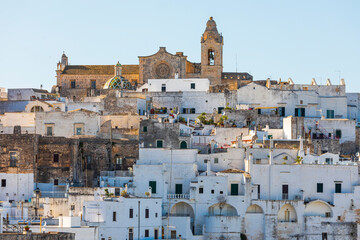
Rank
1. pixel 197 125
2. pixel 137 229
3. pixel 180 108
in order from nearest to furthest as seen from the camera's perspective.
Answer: pixel 137 229 < pixel 197 125 < pixel 180 108

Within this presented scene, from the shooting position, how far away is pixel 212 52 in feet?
252

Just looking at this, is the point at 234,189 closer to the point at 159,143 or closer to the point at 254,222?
the point at 254,222

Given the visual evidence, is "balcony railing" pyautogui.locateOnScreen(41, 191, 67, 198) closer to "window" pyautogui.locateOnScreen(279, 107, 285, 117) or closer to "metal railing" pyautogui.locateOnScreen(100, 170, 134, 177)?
"metal railing" pyautogui.locateOnScreen(100, 170, 134, 177)

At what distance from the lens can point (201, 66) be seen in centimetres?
7619

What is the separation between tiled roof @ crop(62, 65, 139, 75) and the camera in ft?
254

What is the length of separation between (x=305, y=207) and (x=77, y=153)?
13875mm

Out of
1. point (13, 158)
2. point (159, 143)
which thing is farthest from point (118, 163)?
point (13, 158)

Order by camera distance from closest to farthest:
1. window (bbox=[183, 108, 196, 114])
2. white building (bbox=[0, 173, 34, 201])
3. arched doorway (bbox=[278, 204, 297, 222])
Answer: white building (bbox=[0, 173, 34, 201])
arched doorway (bbox=[278, 204, 297, 222])
window (bbox=[183, 108, 196, 114])

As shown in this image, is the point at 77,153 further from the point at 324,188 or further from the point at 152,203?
the point at 324,188

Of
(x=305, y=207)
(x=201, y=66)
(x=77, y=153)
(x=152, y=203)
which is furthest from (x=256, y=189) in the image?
(x=201, y=66)

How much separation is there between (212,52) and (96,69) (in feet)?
32.4

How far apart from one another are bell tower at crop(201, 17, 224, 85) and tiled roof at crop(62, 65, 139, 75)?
582cm

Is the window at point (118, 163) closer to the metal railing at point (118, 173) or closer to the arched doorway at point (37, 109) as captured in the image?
the metal railing at point (118, 173)

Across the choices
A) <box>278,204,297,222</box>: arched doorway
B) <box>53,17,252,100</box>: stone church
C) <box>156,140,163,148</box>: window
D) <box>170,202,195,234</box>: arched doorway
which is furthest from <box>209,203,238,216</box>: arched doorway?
<box>53,17,252,100</box>: stone church
